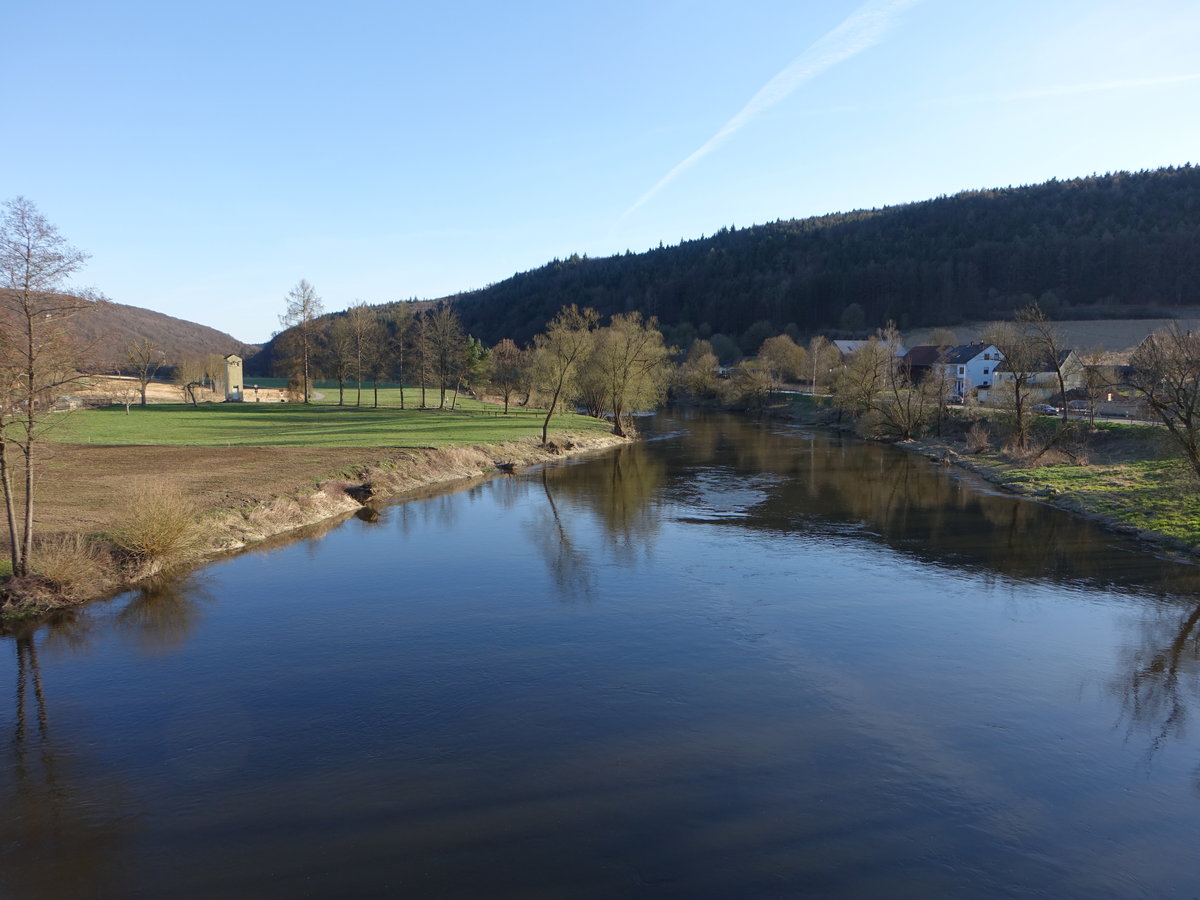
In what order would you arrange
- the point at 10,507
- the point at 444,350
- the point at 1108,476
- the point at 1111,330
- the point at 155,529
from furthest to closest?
the point at 1111,330
the point at 444,350
the point at 1108,476
the point at 155,529
the point at 10,507

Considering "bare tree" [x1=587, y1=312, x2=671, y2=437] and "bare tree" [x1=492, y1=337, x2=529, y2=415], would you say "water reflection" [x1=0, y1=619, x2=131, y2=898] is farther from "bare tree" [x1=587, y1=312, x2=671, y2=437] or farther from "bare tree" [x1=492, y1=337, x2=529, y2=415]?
"bare tree" [x1=492, y1=337, x2=529, y2=415]

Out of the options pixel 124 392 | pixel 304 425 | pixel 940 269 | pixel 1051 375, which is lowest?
pixel 304 425

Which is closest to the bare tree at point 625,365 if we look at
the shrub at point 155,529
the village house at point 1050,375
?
the village house at point 1050,375

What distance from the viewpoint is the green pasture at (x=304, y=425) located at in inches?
1638

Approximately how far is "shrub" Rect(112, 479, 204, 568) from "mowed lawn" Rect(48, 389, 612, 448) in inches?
739

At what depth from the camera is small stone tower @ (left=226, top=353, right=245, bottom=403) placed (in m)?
83.3

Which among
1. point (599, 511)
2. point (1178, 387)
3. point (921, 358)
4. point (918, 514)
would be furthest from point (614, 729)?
point (921, 358)

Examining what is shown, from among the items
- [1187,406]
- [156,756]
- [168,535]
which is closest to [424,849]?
[156,756]

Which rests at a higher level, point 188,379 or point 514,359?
point 514,359

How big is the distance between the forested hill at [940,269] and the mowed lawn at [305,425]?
90.3m

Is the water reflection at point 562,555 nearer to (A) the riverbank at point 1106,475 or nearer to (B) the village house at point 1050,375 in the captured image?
(A) the riverbank at point 1106,475

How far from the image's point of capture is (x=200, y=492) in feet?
83.8

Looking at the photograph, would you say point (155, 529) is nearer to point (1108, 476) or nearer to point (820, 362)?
point (1108, 476)

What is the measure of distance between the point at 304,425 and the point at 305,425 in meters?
0.07
